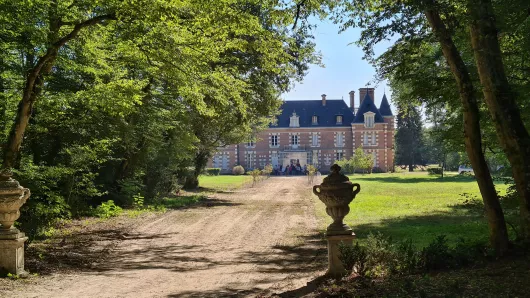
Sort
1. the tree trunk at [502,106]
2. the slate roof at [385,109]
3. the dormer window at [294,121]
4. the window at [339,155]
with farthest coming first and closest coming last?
the dormer window at [294,121] < the slate roof at [385,109] < the window at [339,155] < the tree trunk at [502,106]

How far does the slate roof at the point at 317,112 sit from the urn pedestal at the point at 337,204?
211 feet

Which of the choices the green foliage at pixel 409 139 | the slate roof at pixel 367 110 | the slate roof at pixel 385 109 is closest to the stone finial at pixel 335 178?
the slate roof at pixel 367 110

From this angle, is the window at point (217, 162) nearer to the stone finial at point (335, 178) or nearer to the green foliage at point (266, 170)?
the green foliage at point (266, 170)

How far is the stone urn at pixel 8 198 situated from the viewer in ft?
21.4

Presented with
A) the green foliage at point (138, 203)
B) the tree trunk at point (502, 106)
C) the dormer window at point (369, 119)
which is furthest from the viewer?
the dormer window at point (369, 119)

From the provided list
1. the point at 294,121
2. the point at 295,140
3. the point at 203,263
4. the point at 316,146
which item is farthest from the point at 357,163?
the point at 203,263

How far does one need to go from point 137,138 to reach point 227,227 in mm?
5334

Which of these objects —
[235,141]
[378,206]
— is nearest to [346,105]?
[235,141]

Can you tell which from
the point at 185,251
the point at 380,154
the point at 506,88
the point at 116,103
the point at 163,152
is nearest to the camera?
the point at 506,88

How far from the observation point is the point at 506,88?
606 centimetres

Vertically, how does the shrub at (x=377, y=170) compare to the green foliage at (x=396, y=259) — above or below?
below

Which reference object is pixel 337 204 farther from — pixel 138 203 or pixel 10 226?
pixel 138 203

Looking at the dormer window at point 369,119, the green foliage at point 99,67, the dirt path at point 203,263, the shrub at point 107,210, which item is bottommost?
the dirt path at point 203,263

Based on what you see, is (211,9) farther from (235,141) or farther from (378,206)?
(235,141)
